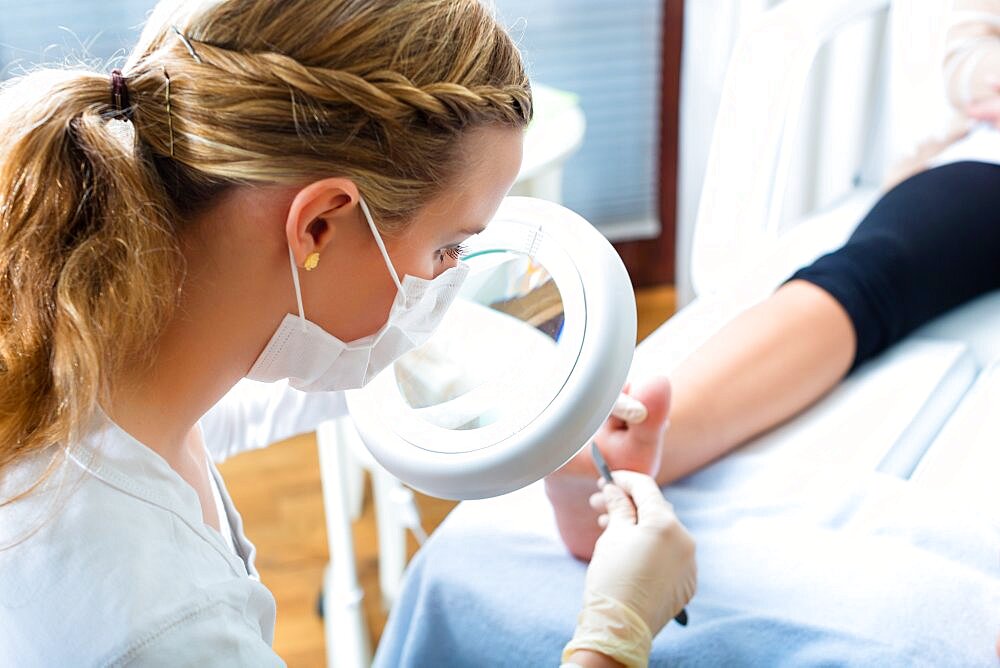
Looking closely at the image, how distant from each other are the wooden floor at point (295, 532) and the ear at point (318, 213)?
1120 millimetres

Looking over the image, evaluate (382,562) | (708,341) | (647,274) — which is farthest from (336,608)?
(647,274)

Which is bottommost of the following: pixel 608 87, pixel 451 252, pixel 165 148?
pixel 608 87

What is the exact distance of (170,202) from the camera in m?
0.70

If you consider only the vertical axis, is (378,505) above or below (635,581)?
below

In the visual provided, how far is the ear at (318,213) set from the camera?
0.68 metres

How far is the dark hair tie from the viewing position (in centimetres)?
69

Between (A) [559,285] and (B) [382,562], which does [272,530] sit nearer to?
(B) [382,562]

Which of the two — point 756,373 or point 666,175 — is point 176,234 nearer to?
point 756,373

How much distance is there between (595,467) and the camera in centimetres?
101

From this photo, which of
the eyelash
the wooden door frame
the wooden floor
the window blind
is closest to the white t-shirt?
the eyelash

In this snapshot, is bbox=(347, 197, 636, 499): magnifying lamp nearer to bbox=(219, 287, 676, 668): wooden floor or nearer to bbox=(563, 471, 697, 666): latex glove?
bbox=(563, 471, 697, 666): latex glove

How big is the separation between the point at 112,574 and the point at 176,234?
23 cm

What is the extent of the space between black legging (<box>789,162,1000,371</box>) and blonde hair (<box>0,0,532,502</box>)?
2.33 ft

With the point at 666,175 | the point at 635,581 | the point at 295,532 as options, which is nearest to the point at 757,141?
the point at 635,581
